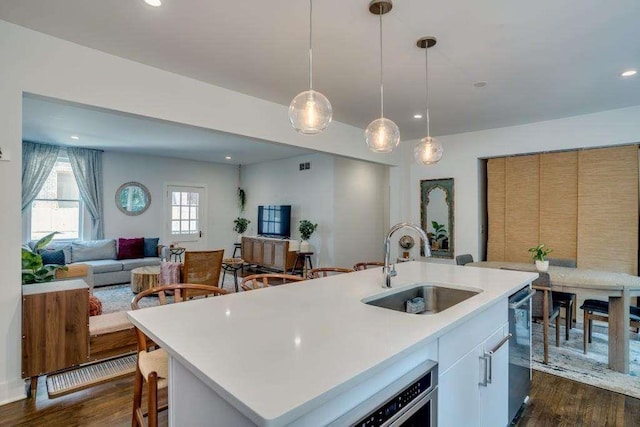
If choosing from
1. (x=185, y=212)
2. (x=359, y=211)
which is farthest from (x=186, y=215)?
(x=359, y=211)

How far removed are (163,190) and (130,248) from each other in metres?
1.70

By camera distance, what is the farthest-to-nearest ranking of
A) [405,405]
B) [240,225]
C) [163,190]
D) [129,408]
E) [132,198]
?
[240,225]
[163,190]
[132,198]
[129,408]
[405,405]

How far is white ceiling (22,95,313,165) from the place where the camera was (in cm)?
428

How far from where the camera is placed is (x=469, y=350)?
155 centimetres

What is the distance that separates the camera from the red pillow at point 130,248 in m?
6.67

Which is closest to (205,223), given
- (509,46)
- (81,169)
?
(81,169)

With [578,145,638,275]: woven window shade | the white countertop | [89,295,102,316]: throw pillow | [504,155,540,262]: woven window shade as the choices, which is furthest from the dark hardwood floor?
[504,155,540,262]: woven window shade

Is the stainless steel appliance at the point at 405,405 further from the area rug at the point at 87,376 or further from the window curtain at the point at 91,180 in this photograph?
the window curtain at the point at 91,180

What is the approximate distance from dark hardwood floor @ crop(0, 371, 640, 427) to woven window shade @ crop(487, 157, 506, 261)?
2674 millimetres

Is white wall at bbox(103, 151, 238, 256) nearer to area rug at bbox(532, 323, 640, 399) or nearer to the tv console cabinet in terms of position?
the tv console cabinet

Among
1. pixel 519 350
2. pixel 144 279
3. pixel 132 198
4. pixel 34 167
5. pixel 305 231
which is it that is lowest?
pixel 144 279

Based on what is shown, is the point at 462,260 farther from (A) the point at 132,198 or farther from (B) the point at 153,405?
(A) the point at 132,198

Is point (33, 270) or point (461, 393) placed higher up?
point (33, 270)

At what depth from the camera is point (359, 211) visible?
7.27 meters
